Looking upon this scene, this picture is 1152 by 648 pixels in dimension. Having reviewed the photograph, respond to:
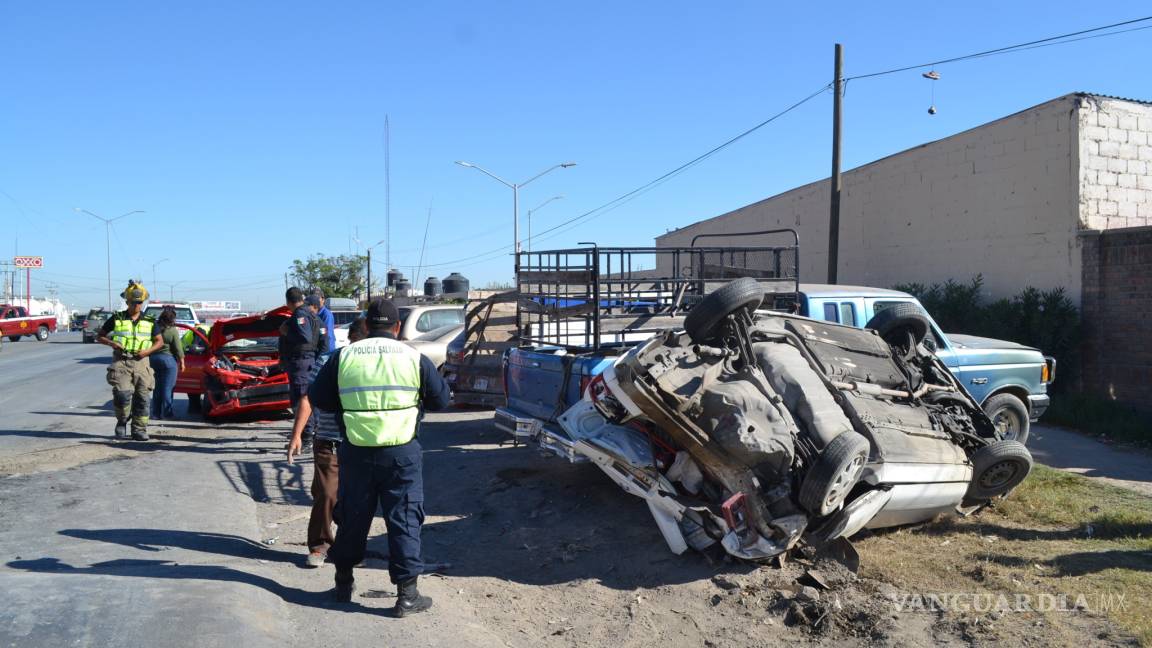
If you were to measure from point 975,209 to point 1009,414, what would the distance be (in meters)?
8.35

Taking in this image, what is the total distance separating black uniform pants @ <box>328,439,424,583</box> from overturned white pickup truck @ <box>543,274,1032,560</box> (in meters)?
1.41

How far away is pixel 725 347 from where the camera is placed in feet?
18.7

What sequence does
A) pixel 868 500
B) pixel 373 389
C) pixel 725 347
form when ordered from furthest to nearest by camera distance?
pixel 725 347 → pixel 868 500 → pixel 373 389

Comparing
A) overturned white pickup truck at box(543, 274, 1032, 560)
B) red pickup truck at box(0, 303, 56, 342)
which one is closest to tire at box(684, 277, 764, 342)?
overturned white pickup truck at box(543, 274, 1032, 560)

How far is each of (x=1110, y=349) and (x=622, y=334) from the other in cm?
931

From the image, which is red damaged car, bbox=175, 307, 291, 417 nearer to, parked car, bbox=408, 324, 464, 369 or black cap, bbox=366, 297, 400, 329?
parked car, bbox=408, 324, 464, 369

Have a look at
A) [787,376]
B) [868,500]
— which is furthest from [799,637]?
[787,376]

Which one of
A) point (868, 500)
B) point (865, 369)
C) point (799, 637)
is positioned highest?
point (865, 369)

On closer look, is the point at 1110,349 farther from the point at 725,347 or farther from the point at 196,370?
the point at 196,370

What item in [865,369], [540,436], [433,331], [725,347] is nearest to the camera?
[725,347]

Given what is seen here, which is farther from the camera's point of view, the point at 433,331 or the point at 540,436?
the point at 433,331

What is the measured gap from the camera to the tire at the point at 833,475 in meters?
4.88

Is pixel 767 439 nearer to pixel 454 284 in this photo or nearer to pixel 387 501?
pixel 387 501

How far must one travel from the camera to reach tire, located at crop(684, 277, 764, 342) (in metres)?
5.52
